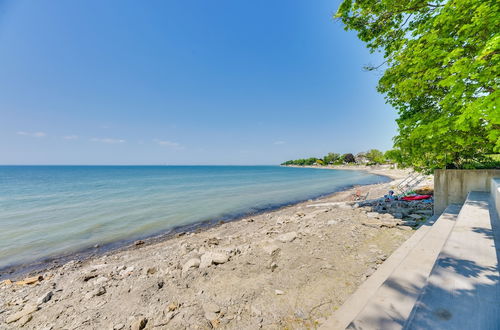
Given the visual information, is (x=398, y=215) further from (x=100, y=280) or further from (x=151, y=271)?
(x=100, y=280)

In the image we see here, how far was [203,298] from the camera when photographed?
13.3 feet

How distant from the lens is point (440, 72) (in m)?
5.12

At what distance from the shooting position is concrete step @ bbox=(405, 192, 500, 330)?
1.80m

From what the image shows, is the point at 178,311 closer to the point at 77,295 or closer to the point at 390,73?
the point at 77,295

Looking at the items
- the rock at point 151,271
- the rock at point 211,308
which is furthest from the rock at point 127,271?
the rock at point 211,308

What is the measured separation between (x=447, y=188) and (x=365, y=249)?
15.6 ft

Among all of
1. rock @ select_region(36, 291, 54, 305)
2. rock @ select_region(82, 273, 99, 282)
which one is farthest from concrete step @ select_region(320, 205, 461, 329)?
rock @ select_region(82, 273, 99, 282)

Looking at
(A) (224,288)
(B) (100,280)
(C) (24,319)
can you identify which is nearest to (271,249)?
(A) (224,288)

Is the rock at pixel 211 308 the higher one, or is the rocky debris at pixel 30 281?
the rock at pixel 211 308

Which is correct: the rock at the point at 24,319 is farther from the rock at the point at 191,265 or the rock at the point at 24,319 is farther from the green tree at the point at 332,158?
A: the green tree at the point at 332,158

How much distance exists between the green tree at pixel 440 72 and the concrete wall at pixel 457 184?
53 cm

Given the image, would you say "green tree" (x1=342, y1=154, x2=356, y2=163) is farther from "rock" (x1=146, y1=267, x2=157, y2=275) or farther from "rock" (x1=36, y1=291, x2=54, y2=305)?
"rock" (x1=36, y1=291, x2=54, y2=305)

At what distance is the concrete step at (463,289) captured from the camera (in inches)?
70.9

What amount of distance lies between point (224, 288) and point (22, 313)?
4.72 meters
